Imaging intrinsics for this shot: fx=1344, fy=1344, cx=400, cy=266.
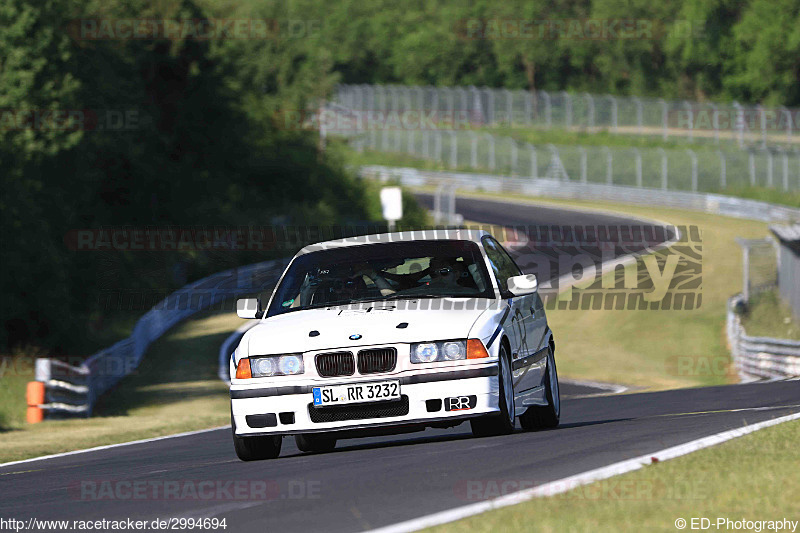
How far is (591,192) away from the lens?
69250 millimetres

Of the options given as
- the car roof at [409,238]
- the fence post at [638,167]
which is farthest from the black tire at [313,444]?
the fence post at [638,167]

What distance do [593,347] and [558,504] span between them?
1054 inches

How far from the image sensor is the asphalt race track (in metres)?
7.39

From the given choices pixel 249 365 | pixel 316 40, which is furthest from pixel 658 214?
pixel 316 40

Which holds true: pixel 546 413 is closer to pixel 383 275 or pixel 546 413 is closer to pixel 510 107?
pixel 383 275

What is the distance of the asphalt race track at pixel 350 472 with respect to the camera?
24.3 feet

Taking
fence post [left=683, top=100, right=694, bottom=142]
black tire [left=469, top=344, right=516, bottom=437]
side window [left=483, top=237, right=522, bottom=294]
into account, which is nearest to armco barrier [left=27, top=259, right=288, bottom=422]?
side window [left=483, top=237, right=522, bottom=294]

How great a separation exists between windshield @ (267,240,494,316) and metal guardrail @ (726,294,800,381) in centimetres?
1561

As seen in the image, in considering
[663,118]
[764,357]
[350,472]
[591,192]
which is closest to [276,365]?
[350,472]

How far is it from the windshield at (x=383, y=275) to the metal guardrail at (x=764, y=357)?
1561 centimetres

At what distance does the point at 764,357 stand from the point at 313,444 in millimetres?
18135

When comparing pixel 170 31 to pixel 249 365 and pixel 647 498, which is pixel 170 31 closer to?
pixel 249 365

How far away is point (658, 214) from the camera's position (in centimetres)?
6166

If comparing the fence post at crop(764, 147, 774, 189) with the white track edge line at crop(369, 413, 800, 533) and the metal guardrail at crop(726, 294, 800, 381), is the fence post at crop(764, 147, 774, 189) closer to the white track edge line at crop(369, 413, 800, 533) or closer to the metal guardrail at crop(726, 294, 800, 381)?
the metal guardrail at crop(726, 294, 800, 381)
